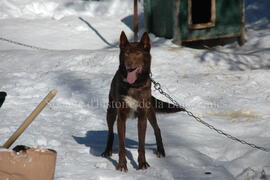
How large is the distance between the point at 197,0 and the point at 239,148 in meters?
11.1

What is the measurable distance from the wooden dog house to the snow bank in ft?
10.7

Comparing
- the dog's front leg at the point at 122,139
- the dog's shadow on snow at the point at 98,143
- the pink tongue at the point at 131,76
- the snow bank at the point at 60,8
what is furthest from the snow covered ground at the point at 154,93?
the snow bank at the point at 60,8

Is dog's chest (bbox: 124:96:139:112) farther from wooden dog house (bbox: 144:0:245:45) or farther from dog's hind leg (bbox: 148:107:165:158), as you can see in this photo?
wooden dog house (bbox: 144:0:245:45)

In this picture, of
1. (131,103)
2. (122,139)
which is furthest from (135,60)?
(122,139)

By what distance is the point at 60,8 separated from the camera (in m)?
16.7

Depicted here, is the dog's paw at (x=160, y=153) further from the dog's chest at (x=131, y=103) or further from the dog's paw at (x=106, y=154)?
the dog's chest at (x=131, y=103)

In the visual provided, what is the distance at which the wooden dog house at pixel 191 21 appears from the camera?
12.5m

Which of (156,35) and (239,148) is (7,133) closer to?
(239,148)

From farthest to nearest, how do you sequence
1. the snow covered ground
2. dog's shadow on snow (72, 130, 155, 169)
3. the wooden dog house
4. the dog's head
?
the wooden dog house
dog's shadow on snow (72, 130, 155, 169)
the snow covered ground
the dog's head

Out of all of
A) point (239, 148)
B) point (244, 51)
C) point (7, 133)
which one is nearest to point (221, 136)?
point (239, 148)

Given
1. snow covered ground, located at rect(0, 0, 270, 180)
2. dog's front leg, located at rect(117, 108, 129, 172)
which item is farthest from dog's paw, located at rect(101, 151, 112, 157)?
dog's front leg, located at rect(117, 108, 129, 172)

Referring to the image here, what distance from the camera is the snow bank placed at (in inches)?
638

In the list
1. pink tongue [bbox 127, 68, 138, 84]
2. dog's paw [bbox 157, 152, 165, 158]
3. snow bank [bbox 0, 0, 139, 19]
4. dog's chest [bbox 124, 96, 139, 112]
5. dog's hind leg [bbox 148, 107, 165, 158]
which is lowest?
dog's paw [bbox 157, 152, 165, 158]

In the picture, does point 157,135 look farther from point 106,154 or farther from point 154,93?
point 154,93
